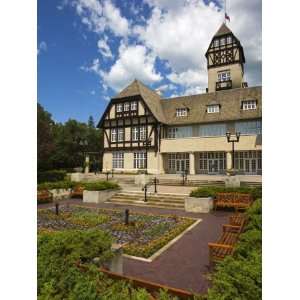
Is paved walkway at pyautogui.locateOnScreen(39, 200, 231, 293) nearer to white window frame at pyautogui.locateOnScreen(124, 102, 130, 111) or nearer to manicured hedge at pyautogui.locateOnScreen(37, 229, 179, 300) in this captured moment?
manicured hedge at pyautogui.locateOnScreen(37, 229, 179, 300)

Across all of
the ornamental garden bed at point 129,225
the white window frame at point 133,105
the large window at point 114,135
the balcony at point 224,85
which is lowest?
the ornamental garden bed at point 129,225

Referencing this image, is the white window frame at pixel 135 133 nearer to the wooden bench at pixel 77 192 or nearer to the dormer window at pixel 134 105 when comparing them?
the dormer window at pixel 134 105

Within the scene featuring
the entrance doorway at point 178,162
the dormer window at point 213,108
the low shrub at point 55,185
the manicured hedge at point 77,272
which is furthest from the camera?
the entrance doorway at point 178,162

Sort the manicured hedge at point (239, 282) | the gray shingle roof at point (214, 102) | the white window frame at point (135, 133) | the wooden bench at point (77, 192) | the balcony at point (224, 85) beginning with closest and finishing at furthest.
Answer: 1. the manicured hedge at point (239, 282)
2. the wooden bench at point (77, 192)
3. the gray shingle roof at point (214, 102)
4. the white window frame at point (135, 133)
5. the balcony at point (224, 85)

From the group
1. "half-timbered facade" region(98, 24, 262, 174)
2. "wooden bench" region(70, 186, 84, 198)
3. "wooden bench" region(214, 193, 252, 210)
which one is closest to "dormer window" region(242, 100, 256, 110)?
"half-timbered facade" region(98, 24, 262, 174)

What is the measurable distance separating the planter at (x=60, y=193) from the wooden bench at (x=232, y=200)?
9342 millimetres

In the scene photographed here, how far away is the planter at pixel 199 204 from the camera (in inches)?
438

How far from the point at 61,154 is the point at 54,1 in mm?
33739

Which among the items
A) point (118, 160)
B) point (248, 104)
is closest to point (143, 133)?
point (118, 160)

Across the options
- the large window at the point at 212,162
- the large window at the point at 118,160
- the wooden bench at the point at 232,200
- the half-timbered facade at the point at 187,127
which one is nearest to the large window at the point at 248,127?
the half-timbered facade at the point at 187,127

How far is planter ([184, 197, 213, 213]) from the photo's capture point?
11.1 metres
